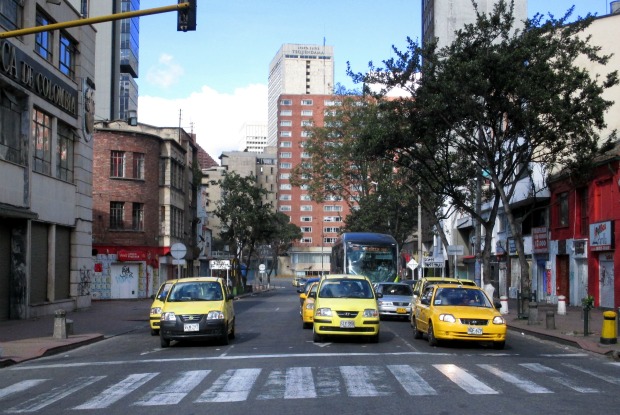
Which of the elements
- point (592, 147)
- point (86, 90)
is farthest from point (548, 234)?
point (86, 90)

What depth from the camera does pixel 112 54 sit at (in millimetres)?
72688

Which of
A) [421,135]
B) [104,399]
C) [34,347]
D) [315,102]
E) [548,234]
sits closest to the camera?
[104,399]

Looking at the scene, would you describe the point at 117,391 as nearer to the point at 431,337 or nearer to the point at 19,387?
the point at 19,387

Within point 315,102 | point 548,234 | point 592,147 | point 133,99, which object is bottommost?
point 548,234

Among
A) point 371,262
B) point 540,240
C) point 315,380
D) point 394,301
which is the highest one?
point 540,240

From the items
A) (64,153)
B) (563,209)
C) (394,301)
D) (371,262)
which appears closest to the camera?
(394,301)

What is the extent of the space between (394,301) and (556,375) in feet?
48.0

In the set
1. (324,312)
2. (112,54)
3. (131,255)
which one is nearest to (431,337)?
(324,312)

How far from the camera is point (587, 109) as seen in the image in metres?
27.0

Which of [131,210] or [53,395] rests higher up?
[131,210]

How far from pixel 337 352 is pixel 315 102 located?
123056mm

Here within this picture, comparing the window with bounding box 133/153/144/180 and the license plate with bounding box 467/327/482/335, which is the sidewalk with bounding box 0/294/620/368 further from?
the window with bounding box 133/153/144/180

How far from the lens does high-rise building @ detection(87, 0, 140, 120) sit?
68569mm

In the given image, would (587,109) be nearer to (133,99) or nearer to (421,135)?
(421,135)
